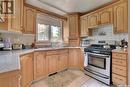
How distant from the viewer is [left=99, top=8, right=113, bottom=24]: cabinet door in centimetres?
371

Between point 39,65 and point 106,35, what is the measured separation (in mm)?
2352

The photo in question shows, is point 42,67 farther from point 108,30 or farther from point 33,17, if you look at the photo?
point 108,30

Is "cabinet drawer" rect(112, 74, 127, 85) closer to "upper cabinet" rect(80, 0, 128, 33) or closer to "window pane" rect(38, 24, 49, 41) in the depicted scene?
"upper cabinet" rect(80, 0, 128, 33)

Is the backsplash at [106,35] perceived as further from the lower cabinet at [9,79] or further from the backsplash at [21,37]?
the lower cabinet at [9,79]

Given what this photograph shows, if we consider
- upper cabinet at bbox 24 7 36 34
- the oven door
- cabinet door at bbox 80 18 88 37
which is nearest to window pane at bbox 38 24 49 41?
upper cabinet at bbox 24 7 36 34

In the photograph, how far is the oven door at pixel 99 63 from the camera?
3162 millimetres

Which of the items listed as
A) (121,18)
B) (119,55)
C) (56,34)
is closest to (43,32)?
(56,34)

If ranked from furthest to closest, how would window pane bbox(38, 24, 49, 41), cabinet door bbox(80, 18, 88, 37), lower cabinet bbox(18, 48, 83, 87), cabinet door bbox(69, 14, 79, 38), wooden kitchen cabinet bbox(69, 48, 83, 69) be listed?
1. cabinet door bbox(69, 14, 79, 38)
2. cabinet door bbox(80, 18, 88, 37)
3. wooden kitchen cabinet bbox(69, 48, 83, 69)
4. window pane bbox(38, 24, 49, 41)
5. lower cabinet bbox(18, 48, 83, 87)

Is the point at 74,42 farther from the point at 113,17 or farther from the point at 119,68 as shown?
the point at 119,68

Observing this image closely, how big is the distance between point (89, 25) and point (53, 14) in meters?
1.40

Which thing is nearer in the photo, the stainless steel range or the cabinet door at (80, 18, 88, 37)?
the stainless steel range

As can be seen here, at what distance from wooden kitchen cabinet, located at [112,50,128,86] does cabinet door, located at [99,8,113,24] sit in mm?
1182

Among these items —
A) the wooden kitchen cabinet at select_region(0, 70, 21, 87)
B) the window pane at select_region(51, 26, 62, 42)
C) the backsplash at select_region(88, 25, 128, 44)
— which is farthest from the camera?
the window pane at select_region(51, 26, 62, 42)

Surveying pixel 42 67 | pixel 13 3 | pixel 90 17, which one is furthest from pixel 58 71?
pixel 13 3
